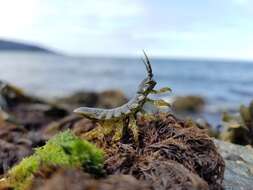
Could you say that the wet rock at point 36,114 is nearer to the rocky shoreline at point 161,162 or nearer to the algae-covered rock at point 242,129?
the algae-covered rock at point 242,129

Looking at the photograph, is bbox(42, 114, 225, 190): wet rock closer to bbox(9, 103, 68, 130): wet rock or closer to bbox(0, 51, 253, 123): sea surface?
bbox(9, 103, 68, 130): wet rock

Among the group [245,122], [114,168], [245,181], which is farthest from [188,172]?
[245,122]

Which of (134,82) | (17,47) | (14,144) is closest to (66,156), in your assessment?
(14,144)

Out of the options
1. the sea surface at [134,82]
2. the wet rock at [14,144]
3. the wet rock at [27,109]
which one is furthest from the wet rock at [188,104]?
the wet rock at [14,144]

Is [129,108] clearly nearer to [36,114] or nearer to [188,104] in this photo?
[36,114]

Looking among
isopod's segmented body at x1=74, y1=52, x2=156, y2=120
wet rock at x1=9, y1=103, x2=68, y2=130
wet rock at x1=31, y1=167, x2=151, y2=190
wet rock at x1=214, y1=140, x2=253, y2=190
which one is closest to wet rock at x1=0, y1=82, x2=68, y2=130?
wet rock at x1=9, y1=103, x2=68, y2=130
